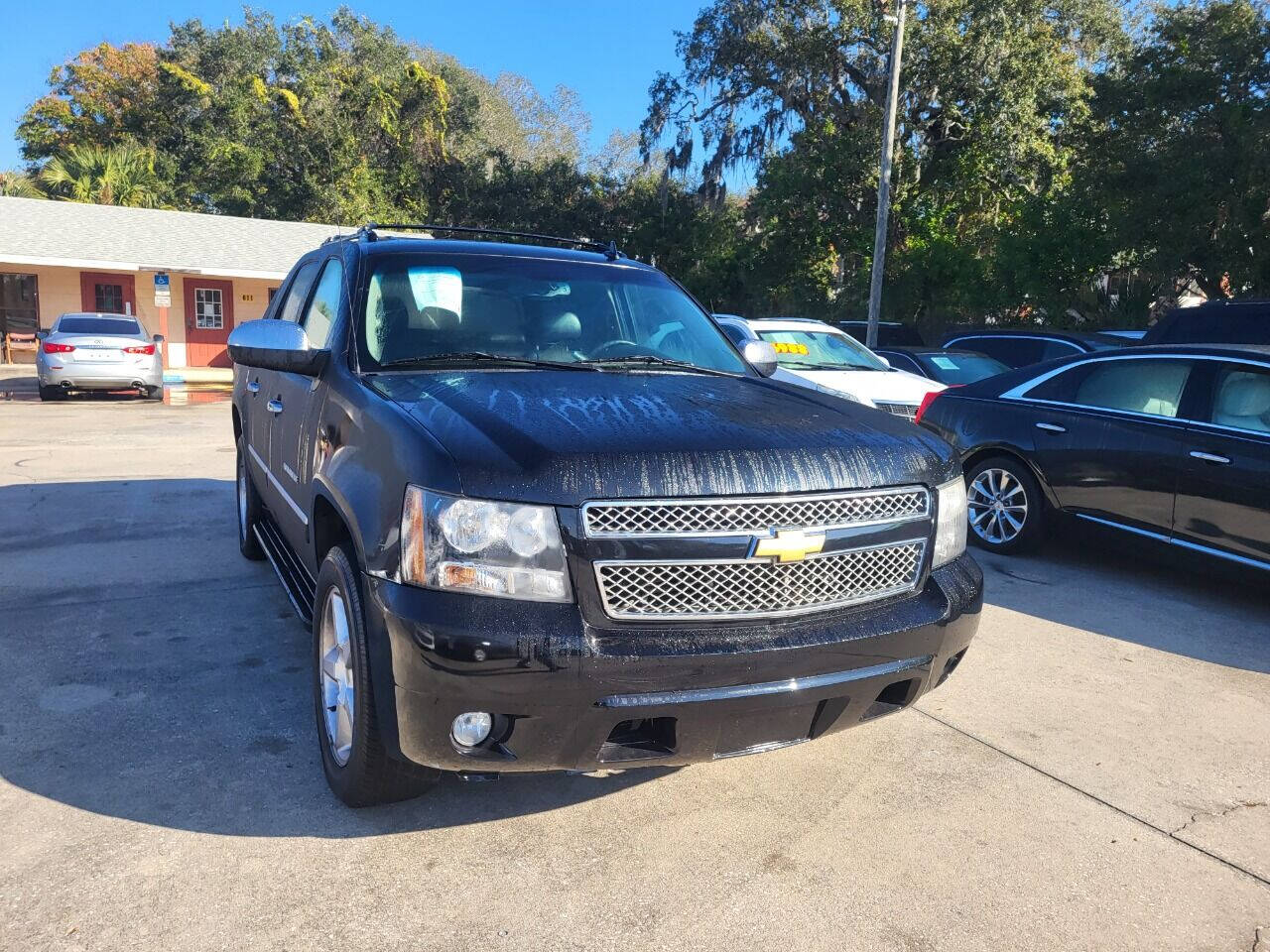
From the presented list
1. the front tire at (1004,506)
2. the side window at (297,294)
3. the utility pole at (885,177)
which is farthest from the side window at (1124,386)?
the utility pole at (885,177)

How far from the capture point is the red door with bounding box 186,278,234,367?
2780 cm

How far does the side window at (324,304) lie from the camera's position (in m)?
4.08

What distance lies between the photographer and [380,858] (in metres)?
2.92

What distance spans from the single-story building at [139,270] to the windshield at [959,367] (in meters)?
19.3

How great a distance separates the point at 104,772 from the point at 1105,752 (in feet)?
12.0

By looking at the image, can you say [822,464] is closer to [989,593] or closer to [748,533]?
[748,533]

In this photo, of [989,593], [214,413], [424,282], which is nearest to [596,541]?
[424,282]

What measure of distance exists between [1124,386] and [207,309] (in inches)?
1059

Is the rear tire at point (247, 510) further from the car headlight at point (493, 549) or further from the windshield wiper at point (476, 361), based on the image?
the car headlight at point (493, 549)

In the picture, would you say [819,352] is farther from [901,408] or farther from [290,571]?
[290,571]

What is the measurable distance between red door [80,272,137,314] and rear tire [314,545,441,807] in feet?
89.8

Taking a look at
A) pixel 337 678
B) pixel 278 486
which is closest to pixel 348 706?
pixel 337 678

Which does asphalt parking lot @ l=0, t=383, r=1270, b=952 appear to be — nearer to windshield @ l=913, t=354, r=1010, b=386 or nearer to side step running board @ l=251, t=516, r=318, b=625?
side step running board @ l=251, t=516, r=318, b=625

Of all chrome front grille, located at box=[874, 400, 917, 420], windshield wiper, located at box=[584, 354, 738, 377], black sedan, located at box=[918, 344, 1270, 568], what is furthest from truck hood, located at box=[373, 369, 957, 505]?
chrome front grille, located at box=[874, 400, 917, 420]
